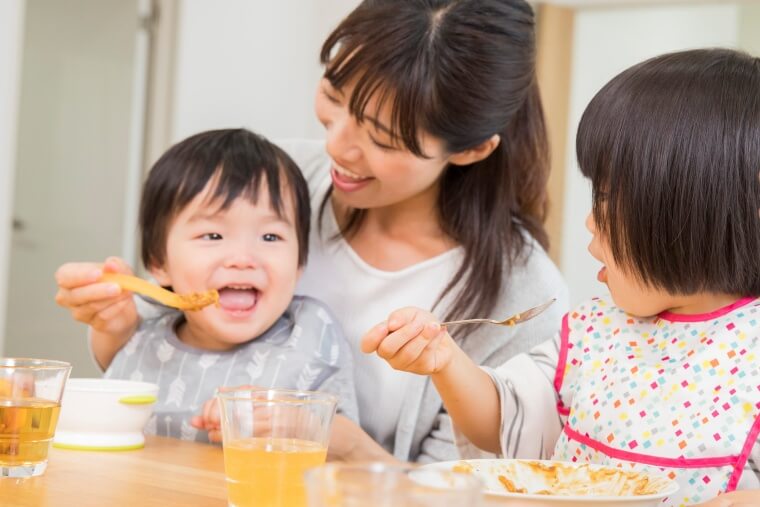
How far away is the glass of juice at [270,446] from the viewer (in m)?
0.84

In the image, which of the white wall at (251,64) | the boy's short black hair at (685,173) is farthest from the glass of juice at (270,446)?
the white wall at (251,64)

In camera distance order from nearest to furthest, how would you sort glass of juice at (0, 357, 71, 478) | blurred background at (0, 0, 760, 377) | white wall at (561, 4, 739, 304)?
1. glass of juice at (0, 357, 71, 478)
2. blurred background at (0, 0, 760, 377)
3. white wall at (561, 4, 739, 304)

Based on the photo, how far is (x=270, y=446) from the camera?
0.84 m

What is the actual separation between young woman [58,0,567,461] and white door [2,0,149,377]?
256cm

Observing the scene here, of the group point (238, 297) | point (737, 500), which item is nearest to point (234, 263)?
point (238, 297)

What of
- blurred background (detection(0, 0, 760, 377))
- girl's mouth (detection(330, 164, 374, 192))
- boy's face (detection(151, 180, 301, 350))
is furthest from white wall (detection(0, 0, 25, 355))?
girl's mouth (detection(330, 164, 374, 192))

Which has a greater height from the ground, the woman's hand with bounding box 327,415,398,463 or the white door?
the white door

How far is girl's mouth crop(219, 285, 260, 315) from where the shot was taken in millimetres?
1540

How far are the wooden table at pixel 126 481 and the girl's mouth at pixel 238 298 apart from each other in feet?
1.11

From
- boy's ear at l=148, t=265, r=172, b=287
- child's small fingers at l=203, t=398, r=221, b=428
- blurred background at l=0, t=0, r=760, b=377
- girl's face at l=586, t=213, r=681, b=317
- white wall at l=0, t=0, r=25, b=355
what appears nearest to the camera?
girl's face at l=586, t=213, r=681, b=317

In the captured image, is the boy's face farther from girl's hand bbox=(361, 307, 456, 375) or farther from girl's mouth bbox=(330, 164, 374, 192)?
girl's hand bbox=(361, 307, 456, 375)

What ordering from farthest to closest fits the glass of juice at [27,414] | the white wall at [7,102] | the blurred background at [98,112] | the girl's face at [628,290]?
the blurred background at [98,112], the white wall at [7,102], the girl's face at [628,290], the glass of juice at [27,414]

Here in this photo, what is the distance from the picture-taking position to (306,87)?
15.8 feet

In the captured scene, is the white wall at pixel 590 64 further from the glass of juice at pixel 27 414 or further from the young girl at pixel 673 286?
Answer: the glass of juice at pixel 27 414
